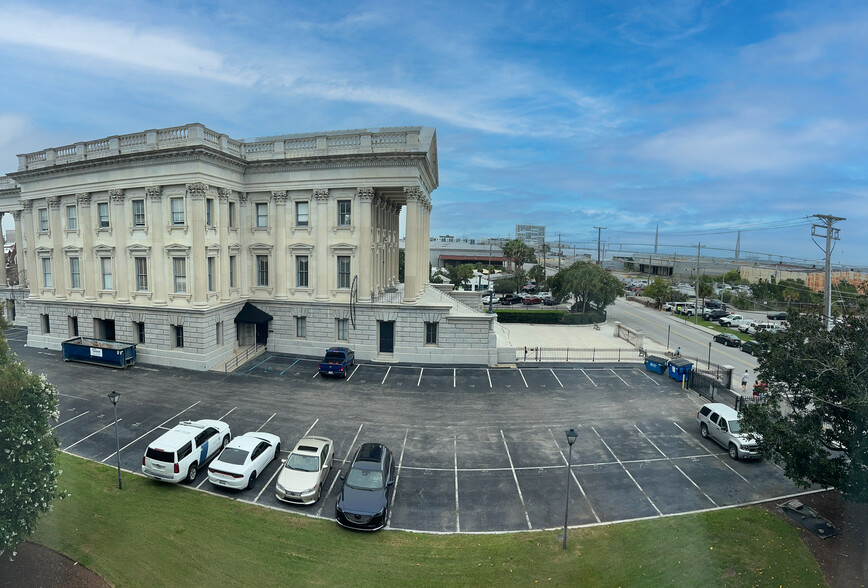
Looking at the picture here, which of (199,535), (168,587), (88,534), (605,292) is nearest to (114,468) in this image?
(88,534)

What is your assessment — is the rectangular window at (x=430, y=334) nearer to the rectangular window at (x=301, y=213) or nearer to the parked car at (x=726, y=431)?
the rectangular window at (x=301, y=213)

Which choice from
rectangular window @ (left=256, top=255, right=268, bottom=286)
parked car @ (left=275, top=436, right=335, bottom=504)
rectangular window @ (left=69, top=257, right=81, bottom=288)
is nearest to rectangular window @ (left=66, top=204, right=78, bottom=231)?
rectangular window @ (left=69, top=257, right=81, bottom=288)

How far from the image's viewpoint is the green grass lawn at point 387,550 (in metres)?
12.9

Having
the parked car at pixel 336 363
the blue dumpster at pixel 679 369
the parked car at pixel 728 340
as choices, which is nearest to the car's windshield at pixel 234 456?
the parked car at pixel 336 363

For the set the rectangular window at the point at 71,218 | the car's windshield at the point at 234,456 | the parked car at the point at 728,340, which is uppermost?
the rectangular window at the point at 71,218

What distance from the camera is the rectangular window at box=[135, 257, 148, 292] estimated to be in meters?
35.1

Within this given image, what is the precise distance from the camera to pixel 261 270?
3881 cm

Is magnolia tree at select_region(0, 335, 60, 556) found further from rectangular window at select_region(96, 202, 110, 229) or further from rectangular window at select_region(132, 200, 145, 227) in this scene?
rectangular window at select_region(96, 202, 110, 229)

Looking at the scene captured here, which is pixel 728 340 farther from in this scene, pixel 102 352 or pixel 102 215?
pixel 102 215

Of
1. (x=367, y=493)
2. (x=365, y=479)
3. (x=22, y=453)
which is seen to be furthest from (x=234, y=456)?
(x=22, y=453)

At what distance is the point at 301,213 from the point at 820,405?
33706 millimetres

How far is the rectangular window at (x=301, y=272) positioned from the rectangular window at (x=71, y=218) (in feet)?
58.8

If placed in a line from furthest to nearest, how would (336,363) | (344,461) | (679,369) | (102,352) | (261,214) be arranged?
(261,214) → (102,352) → (679,369) → (336,363) → (344,461)

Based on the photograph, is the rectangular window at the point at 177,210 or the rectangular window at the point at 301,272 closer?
the rectangular window at the point at 177,210
